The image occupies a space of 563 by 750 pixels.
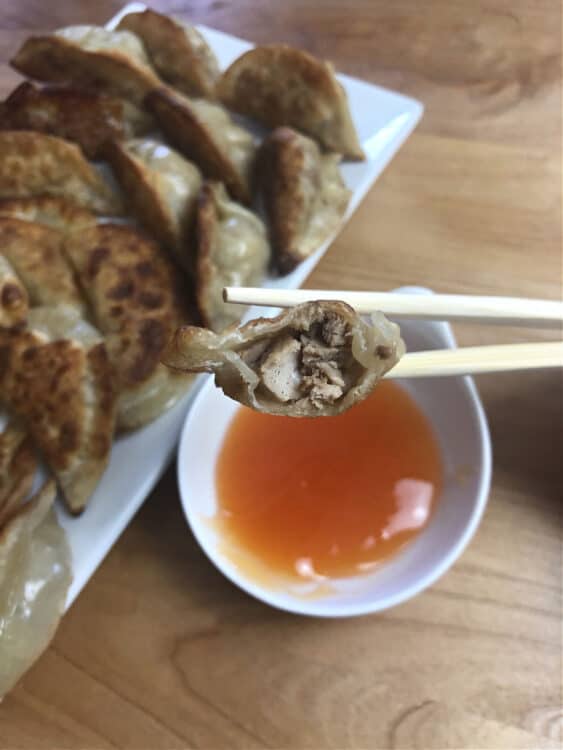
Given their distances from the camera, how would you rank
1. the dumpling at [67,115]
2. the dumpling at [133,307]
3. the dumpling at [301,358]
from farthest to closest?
the dumpling at [67,115] → the dumpling at [133,307] → the dumpling at [301,358]

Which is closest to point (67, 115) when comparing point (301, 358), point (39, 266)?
point (39, 266)

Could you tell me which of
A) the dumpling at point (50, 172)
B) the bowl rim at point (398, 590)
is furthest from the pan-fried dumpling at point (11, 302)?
the bowl rim at point (398, 590)

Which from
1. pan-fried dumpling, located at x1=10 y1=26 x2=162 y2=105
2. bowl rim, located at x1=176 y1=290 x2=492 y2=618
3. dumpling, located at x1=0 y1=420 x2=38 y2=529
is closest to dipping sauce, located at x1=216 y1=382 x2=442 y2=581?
bowl rim, located at x1=176 y1=290 x2=492 y2=618

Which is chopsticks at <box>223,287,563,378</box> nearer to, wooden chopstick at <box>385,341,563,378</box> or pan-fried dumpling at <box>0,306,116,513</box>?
wooden chopstick at <box>385,341,563,378</box>

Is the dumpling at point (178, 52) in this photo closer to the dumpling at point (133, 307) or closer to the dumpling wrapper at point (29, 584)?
the dumpling at point (133, 307)

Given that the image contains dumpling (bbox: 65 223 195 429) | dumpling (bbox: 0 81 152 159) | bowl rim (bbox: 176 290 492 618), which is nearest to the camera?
bowl rim (bbox: 176 290 492 618)

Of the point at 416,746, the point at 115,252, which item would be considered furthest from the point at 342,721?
the point at 115,252

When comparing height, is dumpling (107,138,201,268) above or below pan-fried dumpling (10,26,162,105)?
below
